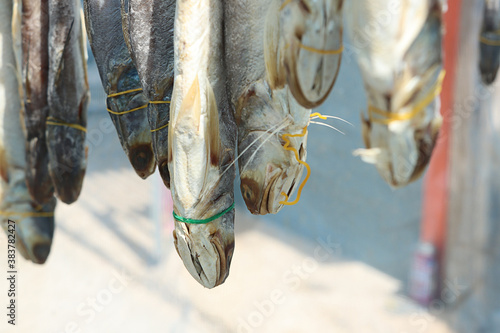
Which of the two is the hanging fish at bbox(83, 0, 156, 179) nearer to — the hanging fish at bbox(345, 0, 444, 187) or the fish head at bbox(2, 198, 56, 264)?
the fish head at bbox(2, 198, 56, 264)

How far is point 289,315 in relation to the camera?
2523mm

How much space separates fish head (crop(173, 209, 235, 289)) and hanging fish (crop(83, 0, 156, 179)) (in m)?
0.21

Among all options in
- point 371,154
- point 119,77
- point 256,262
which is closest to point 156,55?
point 119,77

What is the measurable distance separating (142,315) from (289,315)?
74cm

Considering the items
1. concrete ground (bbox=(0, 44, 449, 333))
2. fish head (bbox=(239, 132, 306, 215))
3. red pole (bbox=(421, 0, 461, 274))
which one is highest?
fish head (bbox=(239, 132, 306, 215))

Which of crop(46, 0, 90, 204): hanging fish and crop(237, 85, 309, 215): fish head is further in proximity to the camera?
crop(46, 0, 90, 204): hanging fish

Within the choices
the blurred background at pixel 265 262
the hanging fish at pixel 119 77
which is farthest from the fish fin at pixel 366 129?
the blurred background at pixel 265 262

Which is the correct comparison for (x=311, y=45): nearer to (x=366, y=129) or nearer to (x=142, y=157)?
(x=366, y=129)

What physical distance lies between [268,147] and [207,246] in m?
0.16

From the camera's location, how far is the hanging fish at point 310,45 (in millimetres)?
485

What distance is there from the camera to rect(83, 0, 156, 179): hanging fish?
79 cm

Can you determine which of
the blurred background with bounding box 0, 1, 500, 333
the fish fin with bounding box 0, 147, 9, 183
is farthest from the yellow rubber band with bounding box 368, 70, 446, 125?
the blurred background with bounding box 0, 1, 500, 333

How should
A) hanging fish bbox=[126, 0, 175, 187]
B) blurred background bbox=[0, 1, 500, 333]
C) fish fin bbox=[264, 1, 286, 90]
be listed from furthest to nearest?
blurred background bbox=[0, 1, 500, 333] < hanging fish bbox=[126, 0, 175, 187] < fish fin bbox=[264, 1, 286, 90]

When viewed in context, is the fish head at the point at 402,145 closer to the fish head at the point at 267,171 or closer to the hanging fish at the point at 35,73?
the fish head at the point at 267,171
